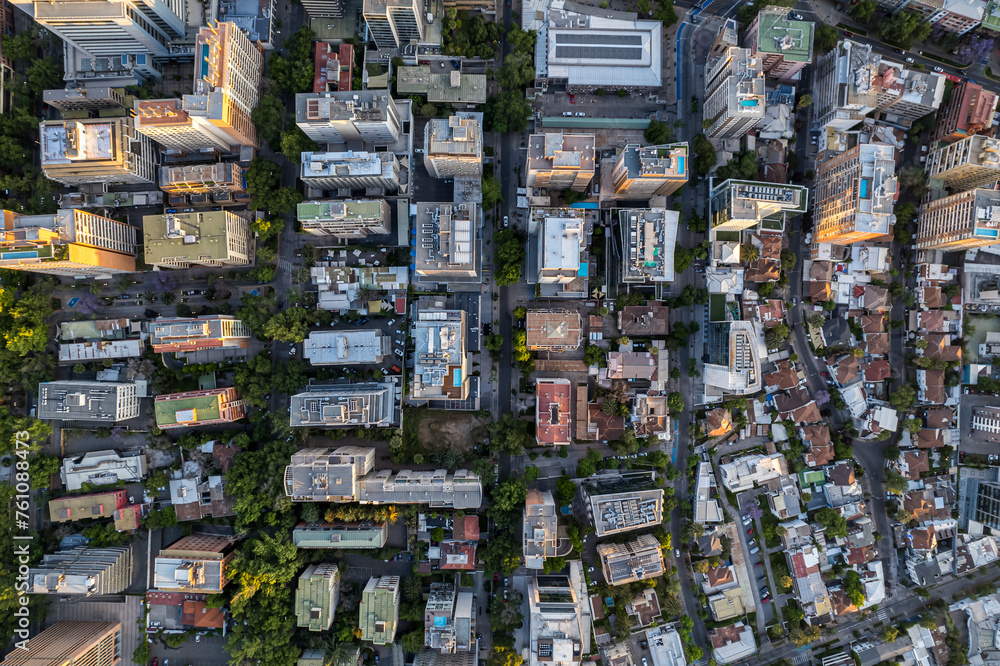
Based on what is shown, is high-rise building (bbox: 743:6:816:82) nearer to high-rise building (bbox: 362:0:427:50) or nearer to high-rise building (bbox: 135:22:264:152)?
high-rise building (bbox: 362:0:427:50)

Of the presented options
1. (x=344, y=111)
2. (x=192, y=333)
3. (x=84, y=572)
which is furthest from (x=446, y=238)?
(x=84, y=572)

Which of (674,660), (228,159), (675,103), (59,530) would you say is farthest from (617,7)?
(59,530)

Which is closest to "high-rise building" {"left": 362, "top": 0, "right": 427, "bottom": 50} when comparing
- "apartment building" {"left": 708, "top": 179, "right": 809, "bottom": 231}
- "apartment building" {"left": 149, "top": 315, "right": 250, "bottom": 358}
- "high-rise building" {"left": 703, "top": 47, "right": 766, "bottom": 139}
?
"high-rise building" {"left": 703, "top": 47, "right": 766, "bottom": 139}

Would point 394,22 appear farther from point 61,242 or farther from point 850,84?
point 850,84

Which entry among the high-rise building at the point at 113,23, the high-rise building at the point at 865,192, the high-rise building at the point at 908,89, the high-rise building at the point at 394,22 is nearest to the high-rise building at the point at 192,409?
the high-rise building at the point at 113,23

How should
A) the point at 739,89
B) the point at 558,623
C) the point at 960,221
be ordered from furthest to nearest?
the point at 960,221
the point at 739,89
the point at 558,623
